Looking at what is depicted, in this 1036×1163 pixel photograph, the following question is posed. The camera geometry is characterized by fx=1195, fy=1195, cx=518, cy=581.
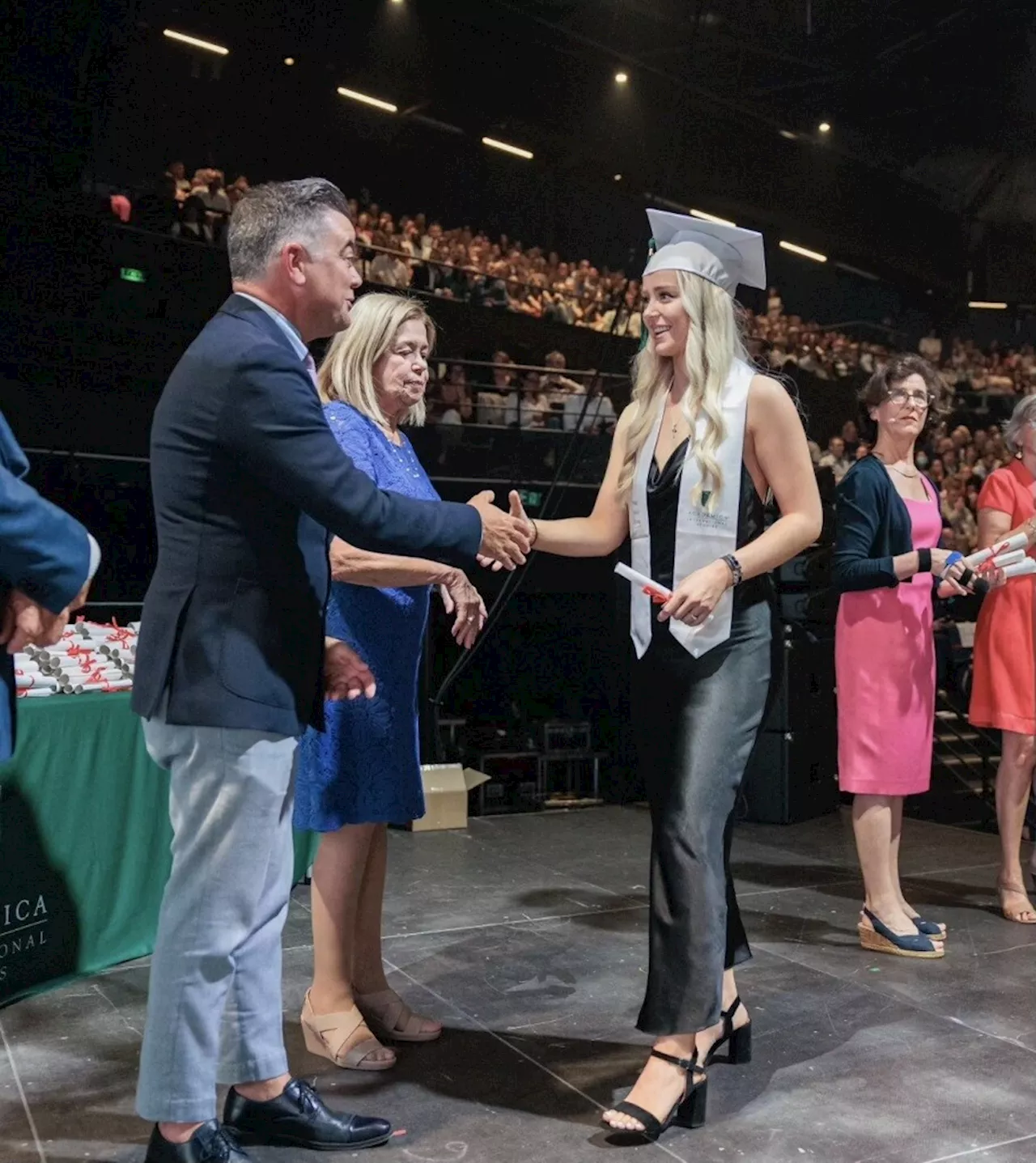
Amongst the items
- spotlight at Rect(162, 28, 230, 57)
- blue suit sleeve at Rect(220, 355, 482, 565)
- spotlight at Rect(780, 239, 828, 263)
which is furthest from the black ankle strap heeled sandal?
spotlight at Rect(780, 239, 828, 263)

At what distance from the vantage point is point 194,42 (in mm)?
12812

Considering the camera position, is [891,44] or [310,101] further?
[891,44]

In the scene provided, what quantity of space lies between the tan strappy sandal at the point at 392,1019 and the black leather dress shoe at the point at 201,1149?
0.72 m

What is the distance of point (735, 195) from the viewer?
59.4 ft

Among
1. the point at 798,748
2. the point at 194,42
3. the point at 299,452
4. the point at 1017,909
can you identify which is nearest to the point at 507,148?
the point at 194,42

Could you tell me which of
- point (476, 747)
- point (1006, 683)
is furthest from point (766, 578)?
point (476, 747)

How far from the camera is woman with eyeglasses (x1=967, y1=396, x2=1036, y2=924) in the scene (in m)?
3.84

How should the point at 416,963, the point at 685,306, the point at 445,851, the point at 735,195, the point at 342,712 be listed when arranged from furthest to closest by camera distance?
the point at 735,195
the point at 445,851
the point at 416,963
the point at 342,712
the point at 685,306

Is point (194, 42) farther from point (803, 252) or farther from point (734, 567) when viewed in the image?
A: point (734, 567)

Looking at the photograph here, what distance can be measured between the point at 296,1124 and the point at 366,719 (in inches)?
30.6

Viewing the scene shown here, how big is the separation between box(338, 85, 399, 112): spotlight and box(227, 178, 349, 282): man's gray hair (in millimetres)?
13611

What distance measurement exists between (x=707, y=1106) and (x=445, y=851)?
2.55 metres

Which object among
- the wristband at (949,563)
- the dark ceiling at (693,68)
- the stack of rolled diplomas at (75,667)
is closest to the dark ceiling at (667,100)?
the dark ceiling at (693,68)

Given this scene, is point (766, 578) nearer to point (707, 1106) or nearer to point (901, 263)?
point (707, 1106)
